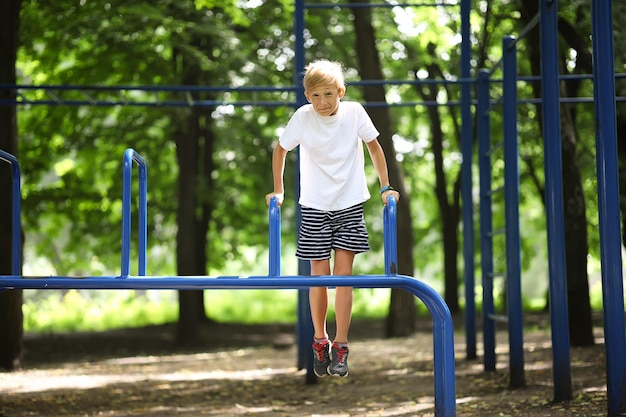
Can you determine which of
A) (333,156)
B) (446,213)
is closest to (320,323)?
(333,156)

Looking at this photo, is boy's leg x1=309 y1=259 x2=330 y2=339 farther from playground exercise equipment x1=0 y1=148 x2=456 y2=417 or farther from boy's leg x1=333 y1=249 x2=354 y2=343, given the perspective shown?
playground exercise equipment x1=0 y1=148 x2=456 y2=417

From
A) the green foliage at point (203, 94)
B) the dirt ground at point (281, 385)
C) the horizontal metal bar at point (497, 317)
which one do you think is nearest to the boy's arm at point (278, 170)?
the dirt ground at point (281, 385)

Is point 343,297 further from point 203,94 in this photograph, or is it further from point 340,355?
point 203,94

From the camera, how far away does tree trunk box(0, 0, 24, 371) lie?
9070mm

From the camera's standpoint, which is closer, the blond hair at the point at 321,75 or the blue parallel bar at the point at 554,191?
the blond hair at the point at 321,75

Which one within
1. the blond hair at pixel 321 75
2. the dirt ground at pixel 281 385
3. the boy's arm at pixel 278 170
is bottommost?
the dirt ground at pixel 281 385

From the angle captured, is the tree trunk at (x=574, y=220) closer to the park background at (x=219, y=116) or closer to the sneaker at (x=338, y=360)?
the park background at (x=219, y=116)

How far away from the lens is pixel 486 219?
26.9ft

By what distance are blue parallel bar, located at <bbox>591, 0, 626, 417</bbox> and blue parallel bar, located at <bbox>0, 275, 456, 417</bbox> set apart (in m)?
1.24

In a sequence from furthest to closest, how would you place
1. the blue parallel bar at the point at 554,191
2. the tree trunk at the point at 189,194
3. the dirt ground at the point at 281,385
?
the tree trunk at the point at 189,194 → the dirt ground at the point at 281,385 → the blue parallel bar at the point at 554,191

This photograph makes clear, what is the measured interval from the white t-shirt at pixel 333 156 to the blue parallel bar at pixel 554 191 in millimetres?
1893

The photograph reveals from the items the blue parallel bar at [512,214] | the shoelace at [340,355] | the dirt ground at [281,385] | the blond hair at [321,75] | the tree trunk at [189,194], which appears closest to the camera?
the blond hair at [321,75]

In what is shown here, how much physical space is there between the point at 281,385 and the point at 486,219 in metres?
2.41

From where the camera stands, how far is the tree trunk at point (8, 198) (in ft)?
29.8
